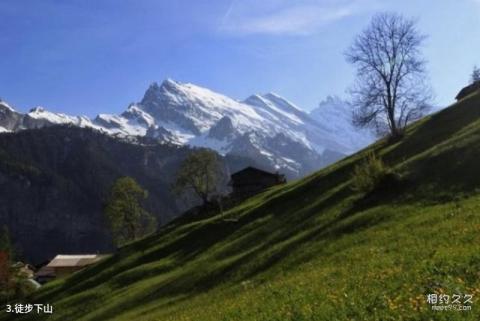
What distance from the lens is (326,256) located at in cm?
3425

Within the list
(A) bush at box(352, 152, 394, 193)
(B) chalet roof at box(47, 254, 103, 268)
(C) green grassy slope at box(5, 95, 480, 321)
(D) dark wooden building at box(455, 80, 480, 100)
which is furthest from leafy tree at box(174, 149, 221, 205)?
(A) bush at box(352, 152, 394, 193)

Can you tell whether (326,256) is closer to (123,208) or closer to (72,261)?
(123,208)

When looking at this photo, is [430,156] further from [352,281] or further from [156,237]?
[156,237]

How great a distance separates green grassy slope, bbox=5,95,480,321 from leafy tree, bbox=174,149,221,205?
31486mm

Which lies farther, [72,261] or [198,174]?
[72,261]

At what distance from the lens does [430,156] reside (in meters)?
52.6

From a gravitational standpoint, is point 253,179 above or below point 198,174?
above

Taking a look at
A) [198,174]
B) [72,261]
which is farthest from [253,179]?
[72,261]

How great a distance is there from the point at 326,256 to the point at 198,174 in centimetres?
8760

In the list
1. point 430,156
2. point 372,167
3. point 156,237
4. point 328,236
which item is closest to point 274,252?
point 328,236

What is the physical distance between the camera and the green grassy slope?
19.0 m

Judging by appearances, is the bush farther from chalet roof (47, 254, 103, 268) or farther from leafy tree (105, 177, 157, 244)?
chalet roof (47, 254, 103, 268)

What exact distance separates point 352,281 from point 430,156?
112 ft

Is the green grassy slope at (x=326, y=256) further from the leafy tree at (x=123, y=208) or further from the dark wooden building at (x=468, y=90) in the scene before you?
the leafy tree at (x=123, y=208)
